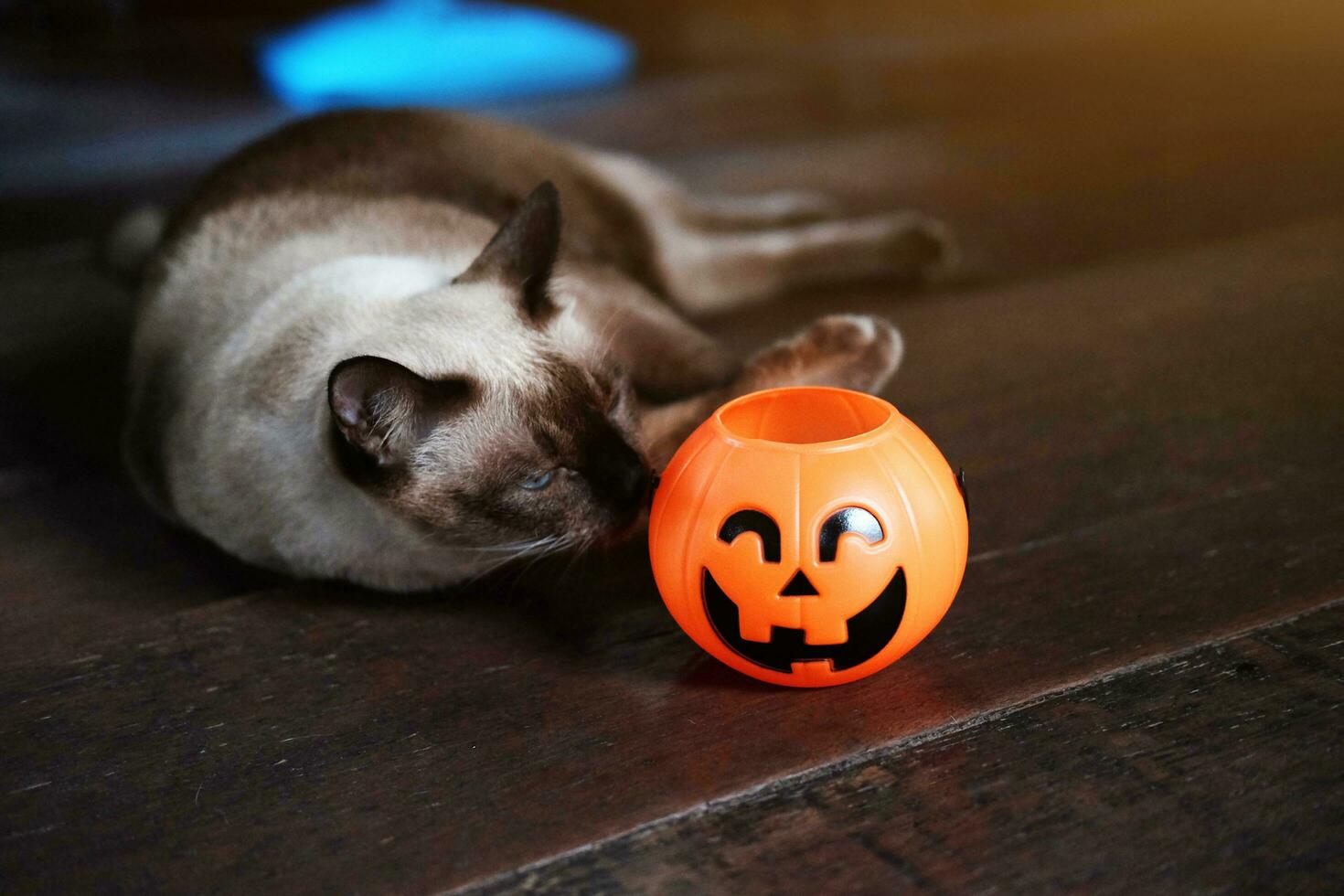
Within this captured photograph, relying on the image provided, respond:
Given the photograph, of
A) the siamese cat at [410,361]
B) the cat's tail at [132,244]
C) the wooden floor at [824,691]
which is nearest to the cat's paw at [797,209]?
the wooden floor at [824,691]

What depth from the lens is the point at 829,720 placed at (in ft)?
3.88

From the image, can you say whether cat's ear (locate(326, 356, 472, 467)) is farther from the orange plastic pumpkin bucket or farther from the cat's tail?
the cat's tail

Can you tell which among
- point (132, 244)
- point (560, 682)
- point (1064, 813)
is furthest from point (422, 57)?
point (1064, 813)

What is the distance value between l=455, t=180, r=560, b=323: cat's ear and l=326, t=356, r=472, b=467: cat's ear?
175 mm

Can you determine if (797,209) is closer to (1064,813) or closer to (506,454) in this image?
(506,454)

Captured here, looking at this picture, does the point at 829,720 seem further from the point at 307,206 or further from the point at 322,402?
the point at 307,206

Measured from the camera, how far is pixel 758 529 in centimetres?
111

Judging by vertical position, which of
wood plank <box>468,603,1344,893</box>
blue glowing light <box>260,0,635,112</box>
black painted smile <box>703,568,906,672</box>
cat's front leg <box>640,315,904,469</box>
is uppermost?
blue glowing light <box>260,0,635,112</box>

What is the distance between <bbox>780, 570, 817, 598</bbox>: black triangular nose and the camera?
1105 millimetres

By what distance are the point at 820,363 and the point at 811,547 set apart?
0.56 metres

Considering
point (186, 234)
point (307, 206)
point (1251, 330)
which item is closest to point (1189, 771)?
point (1251, 330)

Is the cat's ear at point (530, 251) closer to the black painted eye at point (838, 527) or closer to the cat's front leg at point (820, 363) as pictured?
the cat's front leg at point (820, 363)

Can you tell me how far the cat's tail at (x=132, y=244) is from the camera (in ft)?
7.80

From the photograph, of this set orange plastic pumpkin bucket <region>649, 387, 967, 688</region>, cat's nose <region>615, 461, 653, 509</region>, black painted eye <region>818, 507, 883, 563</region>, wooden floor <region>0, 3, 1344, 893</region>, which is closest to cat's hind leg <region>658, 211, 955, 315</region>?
wooden floor <region>0, 3, 1344, 893</region>
